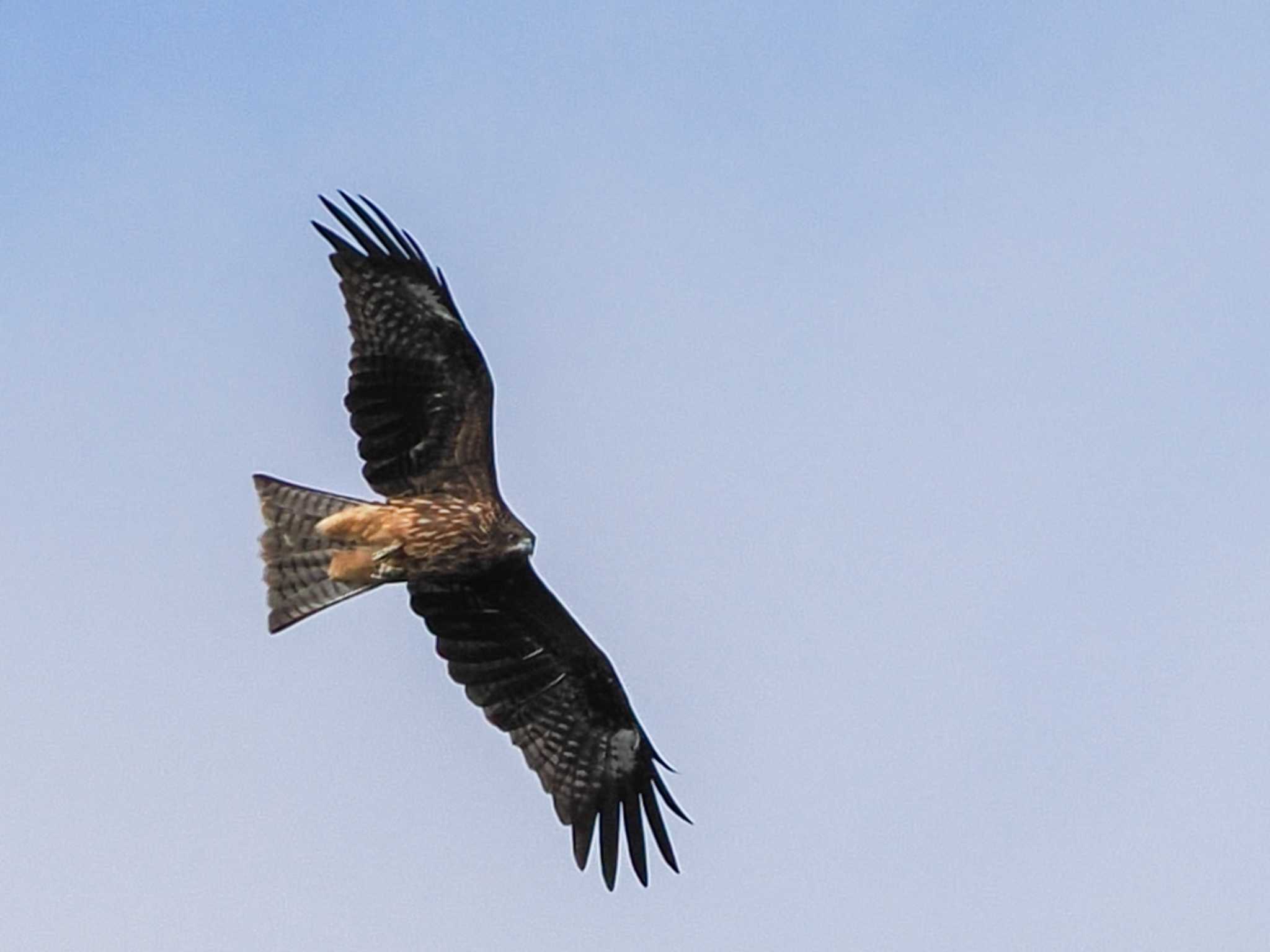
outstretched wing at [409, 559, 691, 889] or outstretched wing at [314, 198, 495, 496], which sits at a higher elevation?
outstretched wing at [314, 198, 495, 496]

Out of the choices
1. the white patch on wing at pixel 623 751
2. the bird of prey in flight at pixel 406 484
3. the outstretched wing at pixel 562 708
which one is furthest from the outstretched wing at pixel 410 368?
the white patch on wing at pixel 623 751

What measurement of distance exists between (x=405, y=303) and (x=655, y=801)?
13.2 ft

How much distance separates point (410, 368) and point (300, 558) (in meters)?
1.48

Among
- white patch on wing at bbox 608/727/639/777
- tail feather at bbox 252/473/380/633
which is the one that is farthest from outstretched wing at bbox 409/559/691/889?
tail feather at bbox 252/473/380/633

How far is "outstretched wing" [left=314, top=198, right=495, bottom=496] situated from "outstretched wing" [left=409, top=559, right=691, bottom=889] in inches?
45.6

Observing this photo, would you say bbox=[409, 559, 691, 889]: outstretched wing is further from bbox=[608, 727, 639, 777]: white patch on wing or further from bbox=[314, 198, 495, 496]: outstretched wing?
bbox=[314, 198, 495, 496]: outstretched wing

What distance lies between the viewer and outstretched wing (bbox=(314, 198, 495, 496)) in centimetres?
1752

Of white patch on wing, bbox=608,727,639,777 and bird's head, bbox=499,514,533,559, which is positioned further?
white patch on wing, bbox=608,727,639,777

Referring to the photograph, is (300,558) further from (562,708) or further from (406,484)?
(562,708)

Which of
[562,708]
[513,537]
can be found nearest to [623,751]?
[562,708]

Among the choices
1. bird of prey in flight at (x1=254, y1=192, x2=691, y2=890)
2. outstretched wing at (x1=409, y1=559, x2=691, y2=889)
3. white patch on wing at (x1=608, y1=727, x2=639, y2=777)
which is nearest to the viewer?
bird of prey in flight at (x1=254, y1=192, x2=691, y2=890)

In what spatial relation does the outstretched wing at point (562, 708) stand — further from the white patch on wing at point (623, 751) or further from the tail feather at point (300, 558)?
the tail feather at point (300, 558)

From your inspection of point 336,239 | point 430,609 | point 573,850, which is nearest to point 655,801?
point 573,850

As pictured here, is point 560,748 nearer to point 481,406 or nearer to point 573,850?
point 573,850
